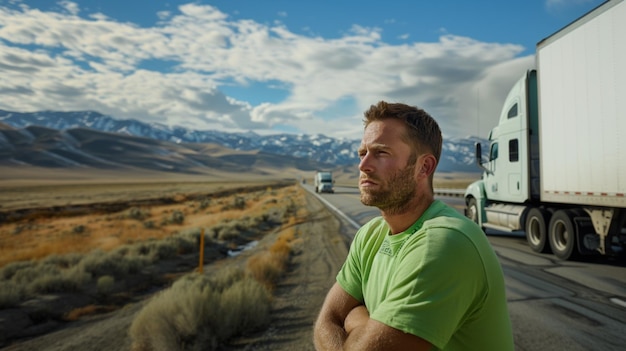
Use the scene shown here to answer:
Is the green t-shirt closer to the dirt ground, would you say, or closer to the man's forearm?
the man's forearm

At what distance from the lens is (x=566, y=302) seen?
20.5 feet

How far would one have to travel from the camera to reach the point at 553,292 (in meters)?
6.84

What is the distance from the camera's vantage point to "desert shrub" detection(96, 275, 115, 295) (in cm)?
1020

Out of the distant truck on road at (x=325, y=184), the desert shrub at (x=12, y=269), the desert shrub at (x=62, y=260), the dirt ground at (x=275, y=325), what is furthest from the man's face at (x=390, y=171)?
the distant truck on road at (x=325, y=184)

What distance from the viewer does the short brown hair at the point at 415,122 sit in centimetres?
198

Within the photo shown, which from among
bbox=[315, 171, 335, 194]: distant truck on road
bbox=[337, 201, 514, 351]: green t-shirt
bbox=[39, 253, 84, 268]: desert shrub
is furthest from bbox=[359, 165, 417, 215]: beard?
bbox=[315, 171, 335, 194]: distant truck on road

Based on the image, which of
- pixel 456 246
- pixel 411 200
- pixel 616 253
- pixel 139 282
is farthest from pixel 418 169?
pixel 139 282

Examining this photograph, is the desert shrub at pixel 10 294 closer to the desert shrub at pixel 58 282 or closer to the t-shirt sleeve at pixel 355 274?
the desert shrub at pixel 58 282

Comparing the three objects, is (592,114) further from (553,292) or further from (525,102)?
(553,292)

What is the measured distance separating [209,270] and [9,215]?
118ft

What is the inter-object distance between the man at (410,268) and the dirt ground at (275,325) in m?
3.35

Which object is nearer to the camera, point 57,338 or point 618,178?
point 57,338

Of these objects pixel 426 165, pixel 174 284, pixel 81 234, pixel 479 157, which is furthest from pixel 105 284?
pixel 81 234

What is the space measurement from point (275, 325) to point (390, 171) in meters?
5.01
